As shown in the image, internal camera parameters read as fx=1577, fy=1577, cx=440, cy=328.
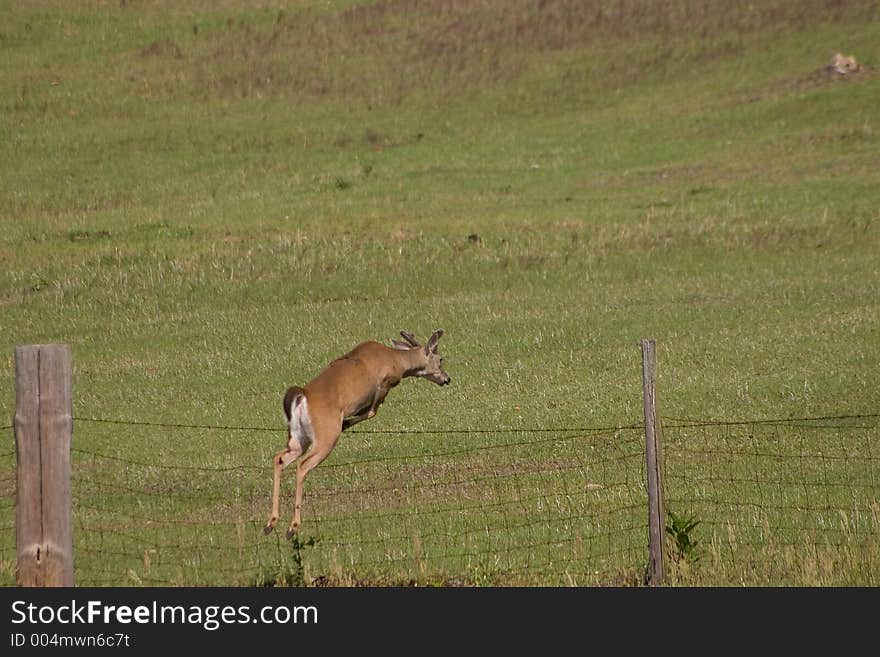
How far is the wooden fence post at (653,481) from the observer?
9.91 m

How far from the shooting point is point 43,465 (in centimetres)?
876

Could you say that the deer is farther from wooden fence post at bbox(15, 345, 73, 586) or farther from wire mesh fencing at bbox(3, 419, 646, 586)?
wooden fence post at bbox(15, 345, 73, 586)

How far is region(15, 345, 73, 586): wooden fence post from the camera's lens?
28.6 feet

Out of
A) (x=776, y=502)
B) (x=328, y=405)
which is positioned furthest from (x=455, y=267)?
(x=328, y=405)

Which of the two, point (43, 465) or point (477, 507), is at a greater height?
point (477, 507)

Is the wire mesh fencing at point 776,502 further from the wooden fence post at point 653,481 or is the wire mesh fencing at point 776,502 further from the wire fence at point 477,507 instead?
the wooden fence post at point 653,481

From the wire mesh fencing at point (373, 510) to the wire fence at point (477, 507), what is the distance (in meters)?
0.03

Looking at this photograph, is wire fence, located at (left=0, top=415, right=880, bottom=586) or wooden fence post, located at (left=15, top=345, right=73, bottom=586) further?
wire fence, located at (left=0, top=415, right=880, bottom=586)

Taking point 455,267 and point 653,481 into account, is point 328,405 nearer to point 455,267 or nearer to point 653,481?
point 653,481

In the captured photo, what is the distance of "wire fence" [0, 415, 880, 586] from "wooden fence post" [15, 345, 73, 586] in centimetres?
126

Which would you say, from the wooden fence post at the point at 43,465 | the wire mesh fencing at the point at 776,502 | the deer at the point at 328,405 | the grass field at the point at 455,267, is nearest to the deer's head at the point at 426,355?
the deer at the point at 328,405

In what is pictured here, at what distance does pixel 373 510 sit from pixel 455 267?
15.8 meters

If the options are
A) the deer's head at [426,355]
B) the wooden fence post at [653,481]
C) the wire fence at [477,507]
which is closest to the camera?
the wooden fence post at [653,481]

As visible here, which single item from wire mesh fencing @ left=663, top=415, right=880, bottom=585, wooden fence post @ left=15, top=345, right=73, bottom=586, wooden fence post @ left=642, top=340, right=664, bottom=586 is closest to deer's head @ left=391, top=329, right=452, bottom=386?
wire mesh fencing @ left=663, top=415, right=880, bottom=585
